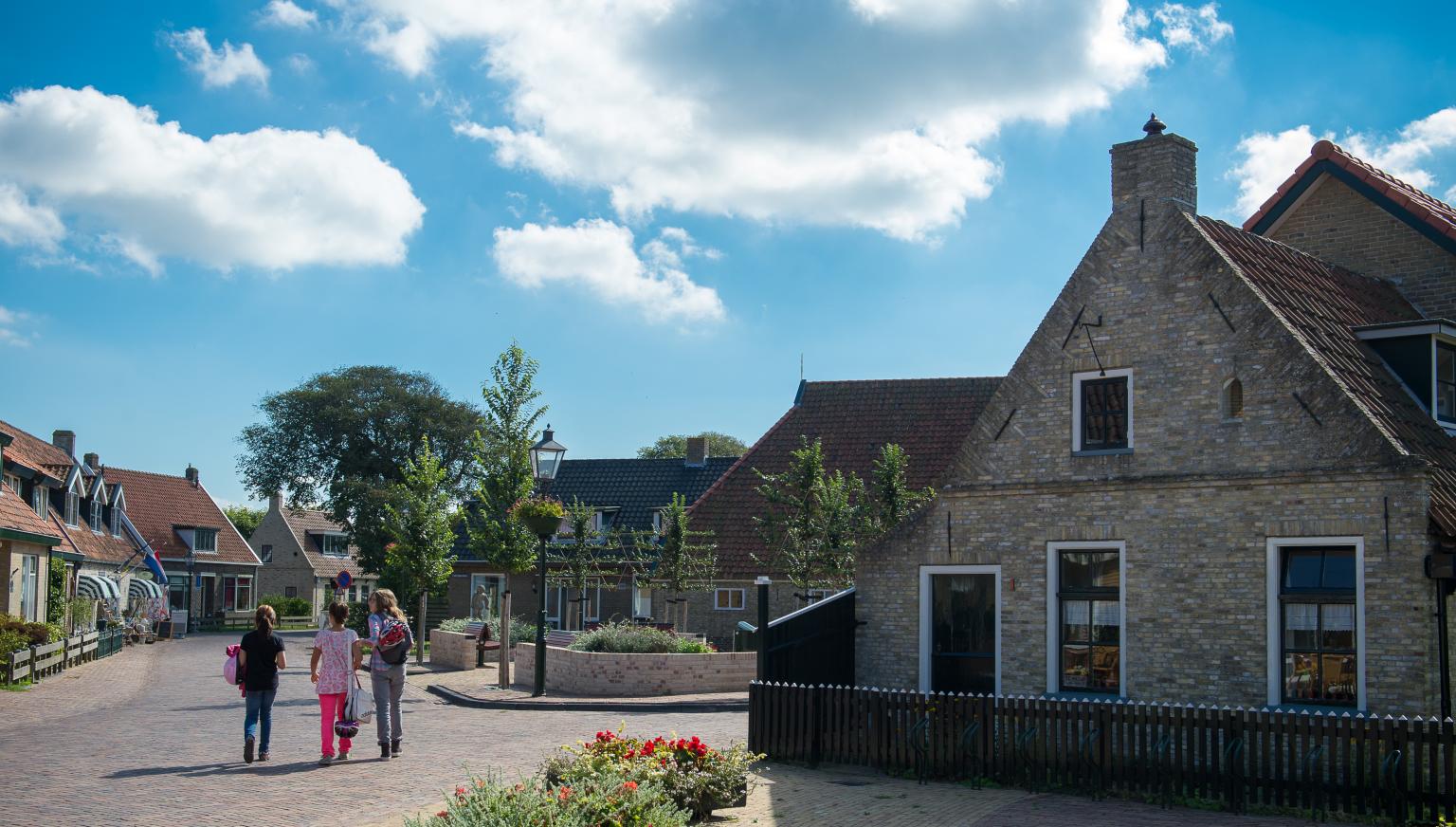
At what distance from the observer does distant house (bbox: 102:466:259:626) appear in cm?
6500

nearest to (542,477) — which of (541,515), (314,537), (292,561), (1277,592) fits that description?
(541,515)

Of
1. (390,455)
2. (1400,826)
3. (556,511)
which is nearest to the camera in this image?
(1400,826)

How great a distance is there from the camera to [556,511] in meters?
24.3

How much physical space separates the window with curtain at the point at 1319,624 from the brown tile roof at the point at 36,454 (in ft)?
107

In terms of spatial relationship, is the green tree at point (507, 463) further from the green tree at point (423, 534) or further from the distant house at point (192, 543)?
the distant house at point (192, 543)

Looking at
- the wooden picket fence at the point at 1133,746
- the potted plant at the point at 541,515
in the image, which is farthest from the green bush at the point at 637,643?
the wooden picket fence at the point at 1133,746

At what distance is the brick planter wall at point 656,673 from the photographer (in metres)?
23.9

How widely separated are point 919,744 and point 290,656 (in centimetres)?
2882

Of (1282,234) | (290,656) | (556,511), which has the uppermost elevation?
(1282,234)

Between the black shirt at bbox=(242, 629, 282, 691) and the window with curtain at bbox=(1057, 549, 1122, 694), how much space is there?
9.91 m

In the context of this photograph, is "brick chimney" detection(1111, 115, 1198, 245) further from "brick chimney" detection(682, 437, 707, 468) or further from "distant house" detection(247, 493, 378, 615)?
"distant house" detection(247, 493, 378, 615)

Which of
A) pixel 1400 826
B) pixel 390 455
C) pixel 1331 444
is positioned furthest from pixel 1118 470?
pixel 390 455

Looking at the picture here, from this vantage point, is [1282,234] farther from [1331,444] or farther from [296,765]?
[296,765]

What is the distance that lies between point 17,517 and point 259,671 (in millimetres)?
19839
